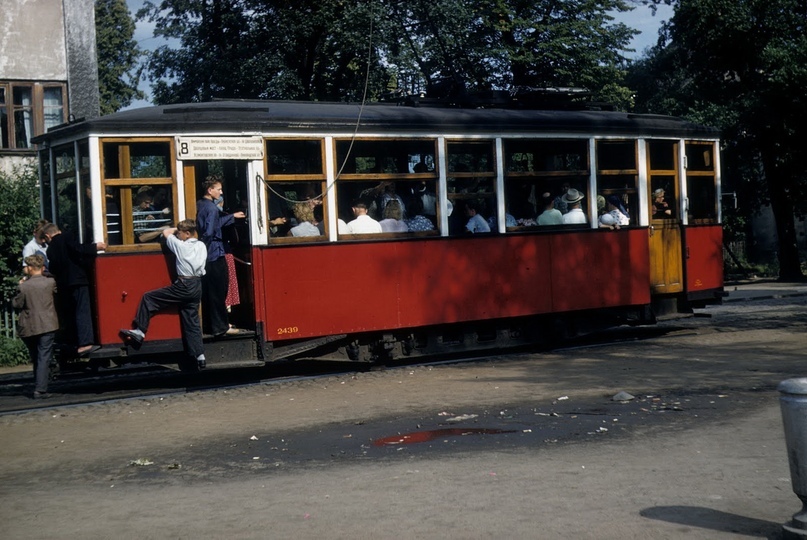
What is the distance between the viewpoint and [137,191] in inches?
483

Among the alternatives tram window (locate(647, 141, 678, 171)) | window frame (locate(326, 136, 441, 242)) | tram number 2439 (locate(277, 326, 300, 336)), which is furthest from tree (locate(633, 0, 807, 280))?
tram number 2439 (locate(277, 326, 300, 336))

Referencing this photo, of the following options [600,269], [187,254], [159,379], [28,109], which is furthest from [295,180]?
[28,109]

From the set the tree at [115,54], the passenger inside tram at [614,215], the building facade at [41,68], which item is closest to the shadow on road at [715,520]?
the passenger inside tram at [614,215]

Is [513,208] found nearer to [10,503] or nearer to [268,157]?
[268,157]

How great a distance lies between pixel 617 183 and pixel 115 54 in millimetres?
45968

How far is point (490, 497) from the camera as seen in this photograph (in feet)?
23.4

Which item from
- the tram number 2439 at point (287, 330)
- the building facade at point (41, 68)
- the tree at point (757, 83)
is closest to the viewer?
the tram number 2439 at point (287, 330)

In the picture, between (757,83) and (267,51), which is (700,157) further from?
(267,51)

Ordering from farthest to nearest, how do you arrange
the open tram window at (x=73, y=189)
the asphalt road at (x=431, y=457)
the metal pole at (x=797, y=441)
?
1. the open tram window at (x=73, y=189)
2. the asphalt road at (x=431, y=457)
3. the metal pole at (x=797, y=441)

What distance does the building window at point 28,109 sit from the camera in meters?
25.3

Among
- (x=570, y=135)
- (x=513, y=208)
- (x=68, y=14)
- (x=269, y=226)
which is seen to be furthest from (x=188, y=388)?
(x=68, y=14)

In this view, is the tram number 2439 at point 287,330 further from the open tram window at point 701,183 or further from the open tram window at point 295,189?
the open tram window at point 701,183

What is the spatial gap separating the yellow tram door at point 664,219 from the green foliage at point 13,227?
9.89 meters

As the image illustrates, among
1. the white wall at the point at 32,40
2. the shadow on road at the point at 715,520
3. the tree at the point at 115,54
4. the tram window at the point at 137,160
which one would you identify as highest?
the tree at the point at 115,54
